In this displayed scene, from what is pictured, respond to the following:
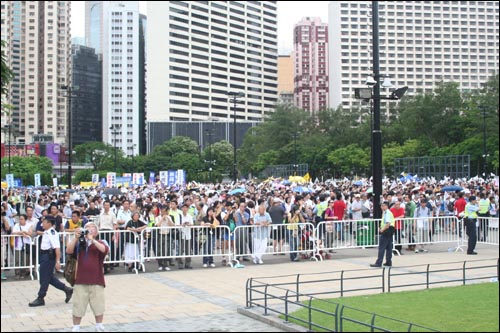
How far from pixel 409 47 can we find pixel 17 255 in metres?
156

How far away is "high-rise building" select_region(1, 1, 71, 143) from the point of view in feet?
552

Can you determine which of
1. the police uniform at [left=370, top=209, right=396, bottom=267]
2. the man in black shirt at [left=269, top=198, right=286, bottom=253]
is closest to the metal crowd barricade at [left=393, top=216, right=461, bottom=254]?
the police uniform at [left=370, top=209, right=396, bottom=267]

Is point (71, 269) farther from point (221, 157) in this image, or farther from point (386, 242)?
point (221, 157)

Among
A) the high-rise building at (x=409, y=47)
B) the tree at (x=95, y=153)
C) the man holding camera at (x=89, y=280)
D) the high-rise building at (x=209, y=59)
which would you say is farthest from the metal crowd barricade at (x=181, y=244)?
the high-rise building at (x=409, y=47)

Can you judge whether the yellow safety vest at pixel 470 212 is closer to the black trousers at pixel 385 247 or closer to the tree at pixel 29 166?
the black trousers at pixel 385 247

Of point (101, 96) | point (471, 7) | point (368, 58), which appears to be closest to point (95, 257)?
point (471, 7)

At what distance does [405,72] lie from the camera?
164 metres

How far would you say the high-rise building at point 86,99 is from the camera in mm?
185125

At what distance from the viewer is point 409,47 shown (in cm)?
16238

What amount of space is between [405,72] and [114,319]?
16067 centimetres

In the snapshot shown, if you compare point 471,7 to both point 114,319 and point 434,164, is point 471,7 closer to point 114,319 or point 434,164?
point 434,164

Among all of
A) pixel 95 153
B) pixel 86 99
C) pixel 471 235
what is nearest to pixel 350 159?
pixel 95 153

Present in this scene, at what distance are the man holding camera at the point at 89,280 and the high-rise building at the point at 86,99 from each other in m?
179

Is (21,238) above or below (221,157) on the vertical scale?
below
